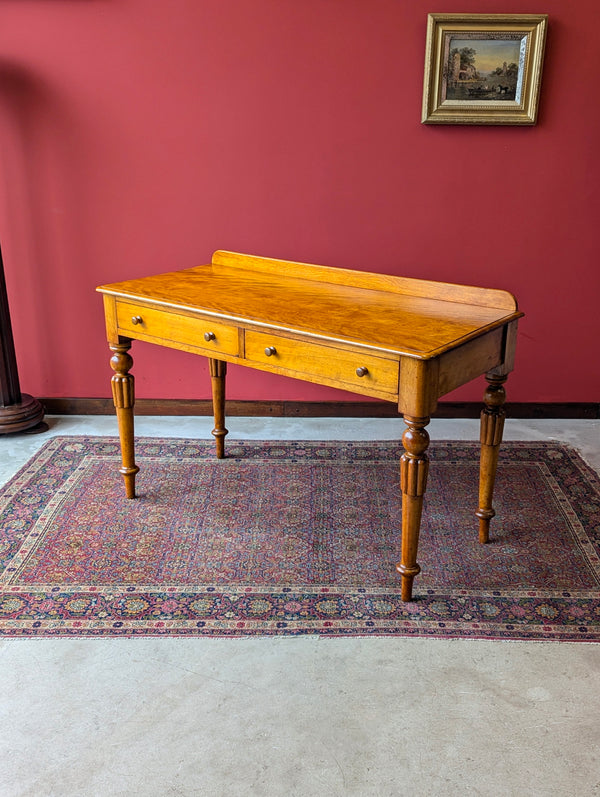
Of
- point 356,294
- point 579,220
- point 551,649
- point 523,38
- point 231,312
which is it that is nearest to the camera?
point 551,649

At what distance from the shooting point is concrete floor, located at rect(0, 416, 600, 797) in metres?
1.93

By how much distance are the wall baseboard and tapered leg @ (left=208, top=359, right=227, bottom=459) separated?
578 mm

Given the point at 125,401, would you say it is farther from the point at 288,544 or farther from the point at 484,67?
the point at 484,67

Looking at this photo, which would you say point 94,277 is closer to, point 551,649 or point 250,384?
point 250,384

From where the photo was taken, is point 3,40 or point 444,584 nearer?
point 444,584

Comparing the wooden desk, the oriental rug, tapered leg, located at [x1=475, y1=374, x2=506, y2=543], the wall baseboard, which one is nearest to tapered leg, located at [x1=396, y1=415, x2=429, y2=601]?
the wooden desk

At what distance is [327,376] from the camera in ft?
8.28

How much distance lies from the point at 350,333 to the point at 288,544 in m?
0.93

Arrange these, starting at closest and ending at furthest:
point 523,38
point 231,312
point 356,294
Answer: point 231,312
point 356,294
point 523,38

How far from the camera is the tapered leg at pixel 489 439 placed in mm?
2768

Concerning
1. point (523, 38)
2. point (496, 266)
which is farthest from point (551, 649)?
point (523, 38)

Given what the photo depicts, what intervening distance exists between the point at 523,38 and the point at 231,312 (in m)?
2.02

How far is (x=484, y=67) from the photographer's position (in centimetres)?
366

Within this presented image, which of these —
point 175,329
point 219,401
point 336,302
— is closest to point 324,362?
point 336,302
